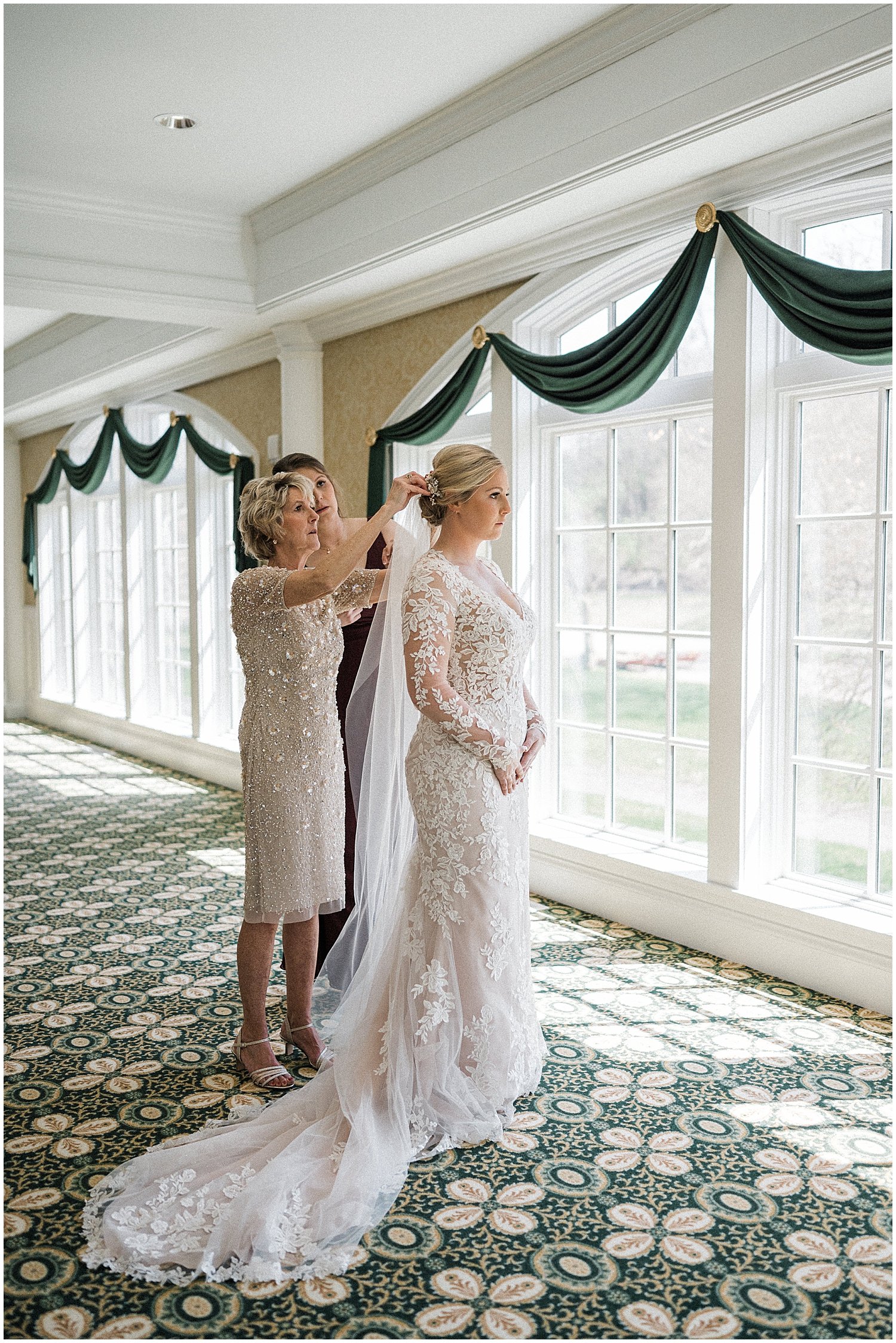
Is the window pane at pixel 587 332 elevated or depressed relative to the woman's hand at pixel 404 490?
elevated

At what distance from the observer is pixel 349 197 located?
18.6 feet

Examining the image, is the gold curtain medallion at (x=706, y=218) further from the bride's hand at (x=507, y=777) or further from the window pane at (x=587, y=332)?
the bride's hand at (x=507, y=777)

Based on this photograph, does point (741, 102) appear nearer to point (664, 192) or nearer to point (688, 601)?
point (664, 192)

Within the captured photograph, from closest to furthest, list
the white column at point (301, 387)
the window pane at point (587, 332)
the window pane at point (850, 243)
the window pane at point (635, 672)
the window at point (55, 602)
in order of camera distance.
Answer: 1. the window pane at point (850, 243)
2. the window pane at point (635, 672)
3. the window pane at point (587, 332)
4. the white column at point (301, 387)
5. the window at point (55, 602)

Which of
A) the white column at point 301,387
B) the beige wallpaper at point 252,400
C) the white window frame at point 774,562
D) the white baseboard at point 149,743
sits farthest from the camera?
the white baseboard at point 149,743

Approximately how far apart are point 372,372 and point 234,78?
230 cm

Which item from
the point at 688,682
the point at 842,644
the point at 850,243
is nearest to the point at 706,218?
the point at 850,243

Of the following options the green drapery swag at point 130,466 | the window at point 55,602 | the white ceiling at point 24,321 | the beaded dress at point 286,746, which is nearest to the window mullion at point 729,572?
the beaded dress at point 286,746

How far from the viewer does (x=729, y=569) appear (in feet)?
14.5

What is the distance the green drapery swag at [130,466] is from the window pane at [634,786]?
8.59 feet

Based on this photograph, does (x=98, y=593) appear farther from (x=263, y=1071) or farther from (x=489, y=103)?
(x=263, y=1071)

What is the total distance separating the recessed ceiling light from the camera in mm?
4898

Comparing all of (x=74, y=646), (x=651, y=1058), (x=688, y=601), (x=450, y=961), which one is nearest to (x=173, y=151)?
(x=688, y=601)

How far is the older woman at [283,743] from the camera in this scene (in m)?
3.33
